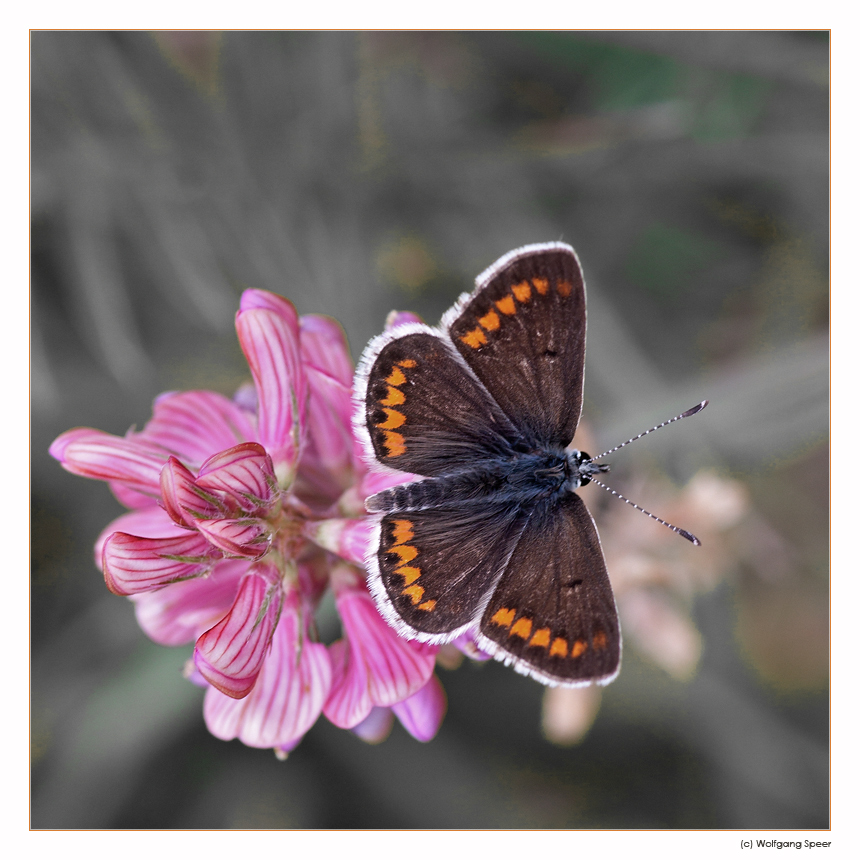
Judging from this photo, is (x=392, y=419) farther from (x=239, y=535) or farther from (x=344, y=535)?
(x=239, y=535)

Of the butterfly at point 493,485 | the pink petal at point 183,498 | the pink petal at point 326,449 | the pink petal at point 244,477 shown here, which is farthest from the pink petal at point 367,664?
the pink petal at point 183,498

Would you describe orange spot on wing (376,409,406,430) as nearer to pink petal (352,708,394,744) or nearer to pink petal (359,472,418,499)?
pink petal (359,472,418,499)

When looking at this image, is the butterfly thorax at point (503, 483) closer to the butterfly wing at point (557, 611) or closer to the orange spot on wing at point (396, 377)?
the butterfly wing at point (557, 611)

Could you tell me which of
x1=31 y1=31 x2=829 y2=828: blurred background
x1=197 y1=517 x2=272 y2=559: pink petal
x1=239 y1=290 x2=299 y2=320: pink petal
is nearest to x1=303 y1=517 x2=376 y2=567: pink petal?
x1=197 y1=517 x2=272 y2=559: pink petal
